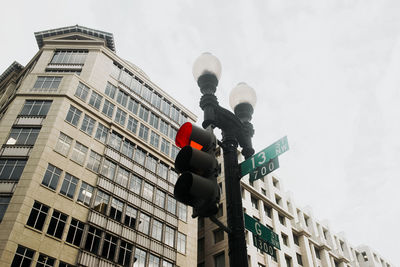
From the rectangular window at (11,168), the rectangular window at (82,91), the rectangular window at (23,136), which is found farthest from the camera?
the rectangular window at (82,91)

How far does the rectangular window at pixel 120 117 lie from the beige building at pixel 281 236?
14.2 meters

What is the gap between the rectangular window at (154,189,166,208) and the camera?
120 ft

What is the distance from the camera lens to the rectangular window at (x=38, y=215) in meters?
25.4

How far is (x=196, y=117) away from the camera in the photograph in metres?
50.5

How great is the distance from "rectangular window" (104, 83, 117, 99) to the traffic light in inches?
1482

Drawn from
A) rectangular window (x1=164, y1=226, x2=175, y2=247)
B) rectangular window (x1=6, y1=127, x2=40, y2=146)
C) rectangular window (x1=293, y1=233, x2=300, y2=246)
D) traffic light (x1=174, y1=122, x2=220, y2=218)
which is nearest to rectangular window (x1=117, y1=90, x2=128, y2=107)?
rectangular window (x1=6, y1=127, x2=40, y2=146)

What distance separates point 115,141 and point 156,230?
10239mm

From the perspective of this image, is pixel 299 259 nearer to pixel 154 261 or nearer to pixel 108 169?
pixel 154 261

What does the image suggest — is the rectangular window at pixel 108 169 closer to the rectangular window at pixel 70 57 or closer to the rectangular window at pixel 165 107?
the rectangular window at pixel 165 107

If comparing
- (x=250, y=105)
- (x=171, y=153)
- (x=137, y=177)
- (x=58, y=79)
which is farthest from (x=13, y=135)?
(x=250, y=105)

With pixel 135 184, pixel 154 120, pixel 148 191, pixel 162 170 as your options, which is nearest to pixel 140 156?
pixel 162 170

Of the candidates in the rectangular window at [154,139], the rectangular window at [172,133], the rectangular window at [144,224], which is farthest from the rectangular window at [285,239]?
the rectangular window at [154,139]

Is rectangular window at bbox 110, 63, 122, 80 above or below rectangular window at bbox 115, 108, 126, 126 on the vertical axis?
above

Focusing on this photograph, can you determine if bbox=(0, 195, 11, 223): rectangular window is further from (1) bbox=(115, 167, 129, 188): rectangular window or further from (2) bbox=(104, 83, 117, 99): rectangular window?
(2) bbox=(104, 83, 117, 99): rectangular window
